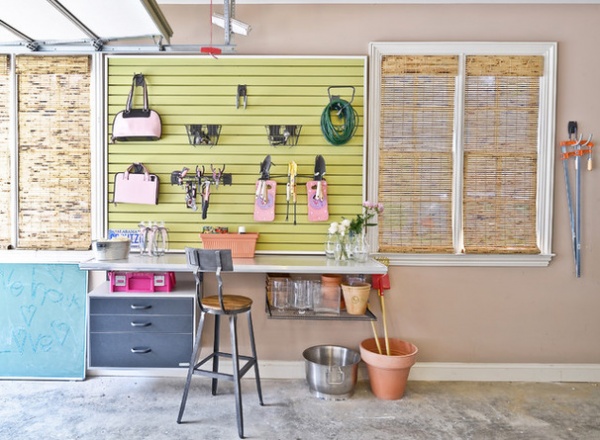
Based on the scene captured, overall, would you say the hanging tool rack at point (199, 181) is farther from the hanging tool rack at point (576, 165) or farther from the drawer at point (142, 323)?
the hanging tool rack at point (576, 165)

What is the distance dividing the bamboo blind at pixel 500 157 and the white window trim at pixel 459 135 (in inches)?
2.6

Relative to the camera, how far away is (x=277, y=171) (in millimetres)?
3574

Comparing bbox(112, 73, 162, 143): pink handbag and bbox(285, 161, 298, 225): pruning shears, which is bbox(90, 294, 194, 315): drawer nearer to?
bbox(285, 161, 298, 225): pruning shears

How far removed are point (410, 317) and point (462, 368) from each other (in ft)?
2.16

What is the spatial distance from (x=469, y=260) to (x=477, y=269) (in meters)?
0.12

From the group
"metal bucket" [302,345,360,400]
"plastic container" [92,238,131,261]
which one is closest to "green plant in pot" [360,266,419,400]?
"metal bucket" [302,345,360,400]

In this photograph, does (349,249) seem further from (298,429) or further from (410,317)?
A: (298,429)

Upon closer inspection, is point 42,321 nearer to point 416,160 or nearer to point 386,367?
point 386,367

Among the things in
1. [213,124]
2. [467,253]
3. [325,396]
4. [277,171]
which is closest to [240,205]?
[277,171]

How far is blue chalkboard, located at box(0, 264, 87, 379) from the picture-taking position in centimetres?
349

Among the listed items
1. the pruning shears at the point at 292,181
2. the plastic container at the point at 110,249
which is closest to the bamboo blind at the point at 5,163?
the plastic container at the point at 110,249

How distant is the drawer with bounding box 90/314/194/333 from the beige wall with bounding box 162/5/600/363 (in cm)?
68

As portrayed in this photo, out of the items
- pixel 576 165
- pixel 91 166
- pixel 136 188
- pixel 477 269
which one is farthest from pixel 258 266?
pixel 576 165

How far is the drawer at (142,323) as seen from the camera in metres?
3.08
